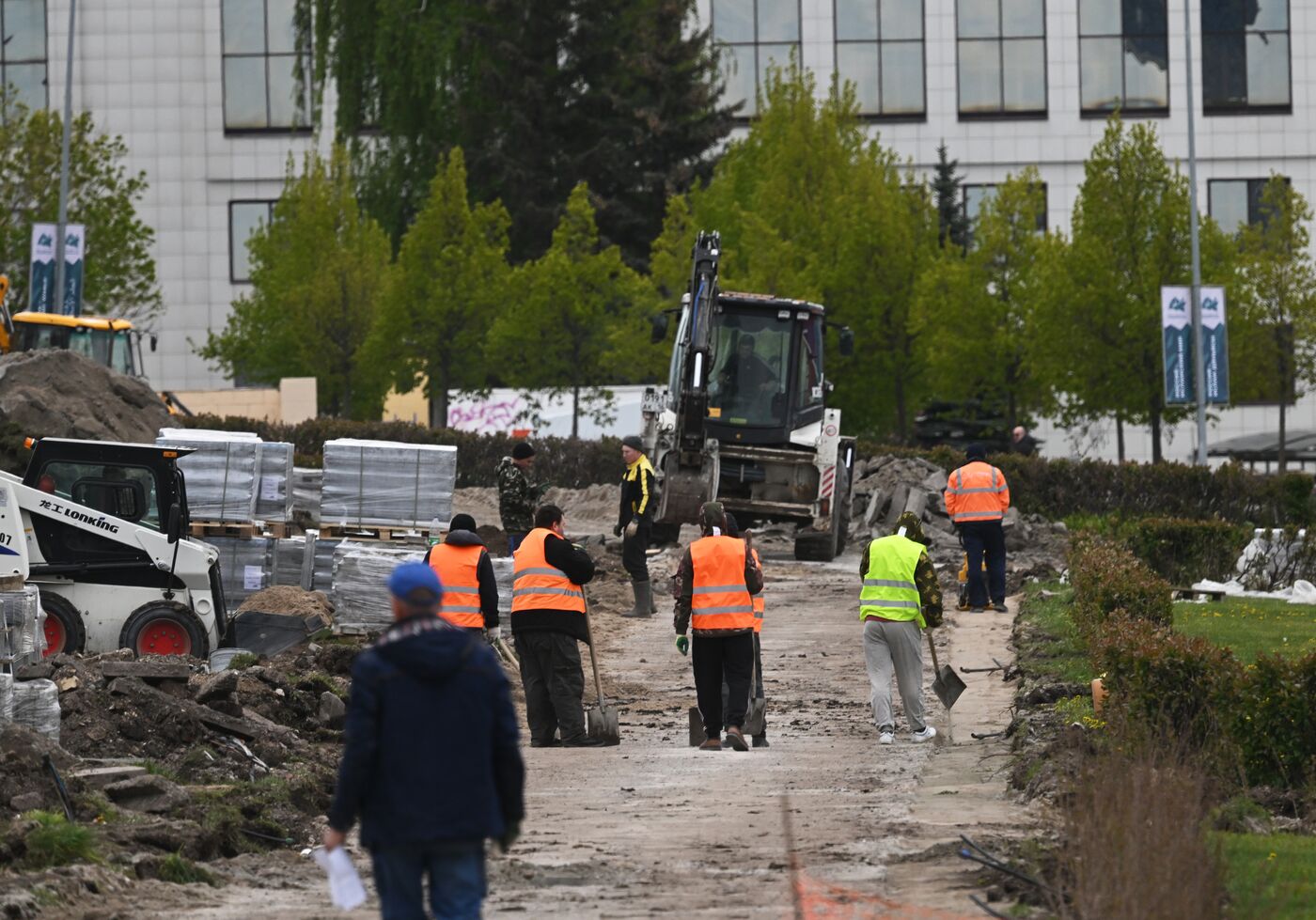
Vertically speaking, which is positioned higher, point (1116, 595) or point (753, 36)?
point (753, 36)

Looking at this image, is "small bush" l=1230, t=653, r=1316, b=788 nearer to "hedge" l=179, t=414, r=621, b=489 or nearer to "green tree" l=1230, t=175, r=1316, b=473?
"hedge" l=179, t=414, r=621, b=489

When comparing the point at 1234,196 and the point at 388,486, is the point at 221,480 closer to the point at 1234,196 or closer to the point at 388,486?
the point at 388,486

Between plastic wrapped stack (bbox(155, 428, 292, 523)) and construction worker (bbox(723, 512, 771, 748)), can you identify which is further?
plastic wrapped stack (bbox(155, 428, 292, 523))

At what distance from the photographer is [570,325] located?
45.0 metres

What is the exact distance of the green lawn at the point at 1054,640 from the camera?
Answer: 1809cm

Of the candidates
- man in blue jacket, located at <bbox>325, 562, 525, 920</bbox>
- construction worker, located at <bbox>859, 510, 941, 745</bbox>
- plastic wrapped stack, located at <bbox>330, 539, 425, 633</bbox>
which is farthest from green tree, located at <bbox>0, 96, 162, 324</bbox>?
man in blue jacket, located at <bbox>325, 562, 525, 920</bbox>

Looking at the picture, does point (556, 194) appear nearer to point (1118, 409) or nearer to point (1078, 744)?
point (1118, 409)

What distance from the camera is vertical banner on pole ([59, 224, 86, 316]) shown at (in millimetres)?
43219

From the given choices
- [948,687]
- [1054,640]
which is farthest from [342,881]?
[1054,640]

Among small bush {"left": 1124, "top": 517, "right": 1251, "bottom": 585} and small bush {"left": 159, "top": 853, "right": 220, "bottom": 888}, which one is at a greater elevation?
small bush {"left": 1124, "top": 517, "right": 1251, "bottom": 585}

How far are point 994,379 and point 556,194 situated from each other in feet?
57.3

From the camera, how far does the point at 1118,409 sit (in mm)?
44812

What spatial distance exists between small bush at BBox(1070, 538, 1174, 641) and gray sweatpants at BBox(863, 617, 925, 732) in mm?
1875

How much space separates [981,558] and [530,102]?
3699 centimetres
